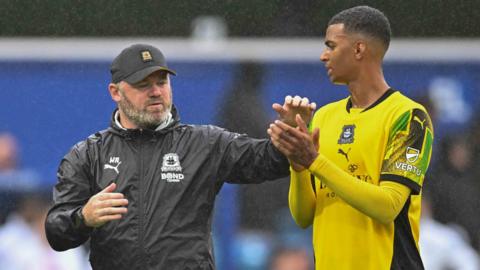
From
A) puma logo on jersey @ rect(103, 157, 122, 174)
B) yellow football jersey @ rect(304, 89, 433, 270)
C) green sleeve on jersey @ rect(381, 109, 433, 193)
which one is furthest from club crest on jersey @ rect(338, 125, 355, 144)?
puma logo on jersey @ rect(103, 157, 122, 174)

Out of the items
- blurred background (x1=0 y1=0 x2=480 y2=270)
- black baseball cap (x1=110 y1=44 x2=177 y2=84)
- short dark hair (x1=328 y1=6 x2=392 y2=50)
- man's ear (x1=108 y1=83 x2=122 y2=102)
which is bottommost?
blurred background (x1=0 y1=0 x2=480 y2=270)

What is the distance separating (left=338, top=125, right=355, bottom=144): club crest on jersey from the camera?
4613 mm

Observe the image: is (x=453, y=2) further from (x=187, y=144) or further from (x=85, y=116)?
(x=187, y=144)

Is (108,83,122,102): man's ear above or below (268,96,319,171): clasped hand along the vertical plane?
above

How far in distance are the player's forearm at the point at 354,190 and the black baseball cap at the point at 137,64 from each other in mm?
870

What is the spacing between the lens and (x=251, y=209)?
8.31 m

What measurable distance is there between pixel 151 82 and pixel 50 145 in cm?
349

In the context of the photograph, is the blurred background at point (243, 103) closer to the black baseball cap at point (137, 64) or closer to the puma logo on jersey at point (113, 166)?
the black baseball cap at point (137, 64)

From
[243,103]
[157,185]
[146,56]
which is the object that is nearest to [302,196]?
[157,185]

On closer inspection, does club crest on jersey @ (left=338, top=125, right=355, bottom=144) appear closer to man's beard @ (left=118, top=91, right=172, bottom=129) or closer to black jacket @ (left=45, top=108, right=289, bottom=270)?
black jacket @ (left=45, top=108, right=289, bottom=270)

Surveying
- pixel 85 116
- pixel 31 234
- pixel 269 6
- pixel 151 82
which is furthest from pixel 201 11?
pixel 151 82

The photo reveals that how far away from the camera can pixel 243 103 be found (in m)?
8.15

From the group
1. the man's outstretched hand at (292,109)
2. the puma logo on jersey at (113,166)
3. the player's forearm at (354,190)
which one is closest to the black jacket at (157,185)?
the puma logo on jersey at (113,166)

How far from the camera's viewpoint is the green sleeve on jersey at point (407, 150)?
4508 millimetres
